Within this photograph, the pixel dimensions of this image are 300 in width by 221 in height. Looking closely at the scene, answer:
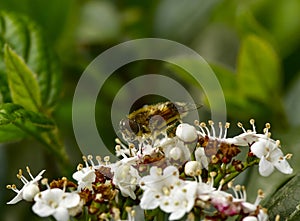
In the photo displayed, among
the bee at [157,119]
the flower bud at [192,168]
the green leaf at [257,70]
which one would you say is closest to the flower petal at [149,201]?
the flower bud at [192,168]

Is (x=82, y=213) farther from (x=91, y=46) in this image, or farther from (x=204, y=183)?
(x=91, y=46)

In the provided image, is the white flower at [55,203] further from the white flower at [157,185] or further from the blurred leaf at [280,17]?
the blurred leaf at [280,17]

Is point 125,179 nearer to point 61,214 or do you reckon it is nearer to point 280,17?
point 61,214

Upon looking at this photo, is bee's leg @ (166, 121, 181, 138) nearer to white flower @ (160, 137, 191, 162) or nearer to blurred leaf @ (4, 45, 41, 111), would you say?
white flower @ (160, 137, 191, 162)

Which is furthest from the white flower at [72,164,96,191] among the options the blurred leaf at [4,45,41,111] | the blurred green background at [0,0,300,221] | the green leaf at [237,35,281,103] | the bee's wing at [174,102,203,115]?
the green leaf at [237,35,281,103]

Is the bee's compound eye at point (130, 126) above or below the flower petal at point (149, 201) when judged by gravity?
above
